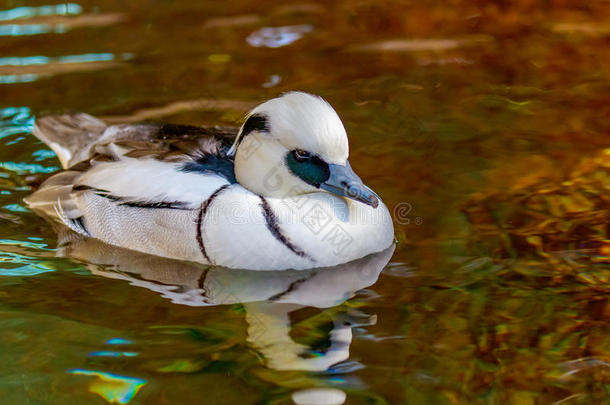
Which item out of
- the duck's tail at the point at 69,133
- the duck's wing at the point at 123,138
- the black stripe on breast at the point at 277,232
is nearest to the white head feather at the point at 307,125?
the black stripe on breast at the point at 277,232

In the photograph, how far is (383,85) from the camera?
8.23m

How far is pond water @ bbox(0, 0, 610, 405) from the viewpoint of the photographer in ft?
15.7

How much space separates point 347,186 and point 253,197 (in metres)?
0.63

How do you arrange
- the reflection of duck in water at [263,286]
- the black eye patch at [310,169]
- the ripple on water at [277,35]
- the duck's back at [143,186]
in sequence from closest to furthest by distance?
the reflection of duck in water at [263,286] < the black eye patch at [310,169] < the duck's back at [143,186] < the ripple on water at [277,35]

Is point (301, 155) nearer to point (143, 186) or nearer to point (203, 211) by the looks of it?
point (203, 211)

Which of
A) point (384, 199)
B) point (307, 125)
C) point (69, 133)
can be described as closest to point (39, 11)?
point (69, 133)

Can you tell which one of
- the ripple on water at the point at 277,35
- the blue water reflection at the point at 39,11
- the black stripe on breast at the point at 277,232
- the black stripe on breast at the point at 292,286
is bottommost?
the black stripe on breast at the point at 292,286

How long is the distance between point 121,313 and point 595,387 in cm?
263

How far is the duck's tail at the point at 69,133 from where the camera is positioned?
6980 mm

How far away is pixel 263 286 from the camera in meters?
5.64

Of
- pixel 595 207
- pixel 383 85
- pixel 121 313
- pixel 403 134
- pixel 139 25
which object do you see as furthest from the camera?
pixel 139 25

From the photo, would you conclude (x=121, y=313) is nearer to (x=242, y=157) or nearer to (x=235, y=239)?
(x=235, y=239)

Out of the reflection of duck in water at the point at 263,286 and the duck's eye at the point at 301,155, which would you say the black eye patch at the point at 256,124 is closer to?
→ the duck's eye at the point at 301,155

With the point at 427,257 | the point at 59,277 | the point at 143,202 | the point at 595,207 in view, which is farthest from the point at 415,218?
the point at 59,277
